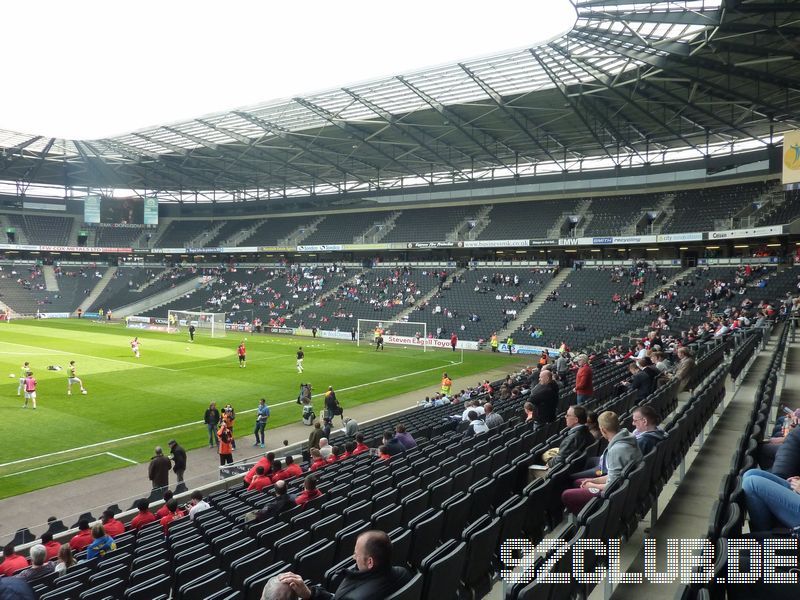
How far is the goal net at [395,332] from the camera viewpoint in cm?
4741

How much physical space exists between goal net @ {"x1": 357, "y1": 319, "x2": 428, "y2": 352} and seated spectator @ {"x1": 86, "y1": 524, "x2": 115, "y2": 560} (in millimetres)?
36946

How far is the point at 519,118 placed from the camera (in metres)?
43.5

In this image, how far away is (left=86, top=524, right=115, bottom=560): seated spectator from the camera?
8846 mm

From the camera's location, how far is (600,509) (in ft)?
15.8

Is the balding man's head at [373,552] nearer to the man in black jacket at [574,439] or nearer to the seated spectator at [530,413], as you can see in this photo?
the man in black jacket at [574,439]

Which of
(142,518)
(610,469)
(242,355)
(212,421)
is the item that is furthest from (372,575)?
(242,355)

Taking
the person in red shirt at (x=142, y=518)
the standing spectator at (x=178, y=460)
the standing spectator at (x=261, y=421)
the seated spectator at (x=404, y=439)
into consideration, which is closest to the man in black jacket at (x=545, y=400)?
the seated spectator at (x=404, y=439)

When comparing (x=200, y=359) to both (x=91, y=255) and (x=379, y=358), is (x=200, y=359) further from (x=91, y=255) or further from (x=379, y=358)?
(x=91, y=255)

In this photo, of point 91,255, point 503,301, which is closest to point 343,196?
point 503,301

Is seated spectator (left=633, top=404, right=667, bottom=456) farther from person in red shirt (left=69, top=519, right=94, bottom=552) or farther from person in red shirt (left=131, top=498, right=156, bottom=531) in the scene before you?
person in red shirt (left=69, top=519, right=94, bottom=552)

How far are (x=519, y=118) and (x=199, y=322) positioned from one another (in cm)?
3574

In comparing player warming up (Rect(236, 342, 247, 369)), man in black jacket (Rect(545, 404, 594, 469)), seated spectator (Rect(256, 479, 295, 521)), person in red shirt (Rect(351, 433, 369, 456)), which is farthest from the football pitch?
man in black jacket (Rect(545, 404, 594, 469))

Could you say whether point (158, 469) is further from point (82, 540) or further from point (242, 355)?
point (242, 355)

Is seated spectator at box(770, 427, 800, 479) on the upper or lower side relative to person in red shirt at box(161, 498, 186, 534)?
upper
